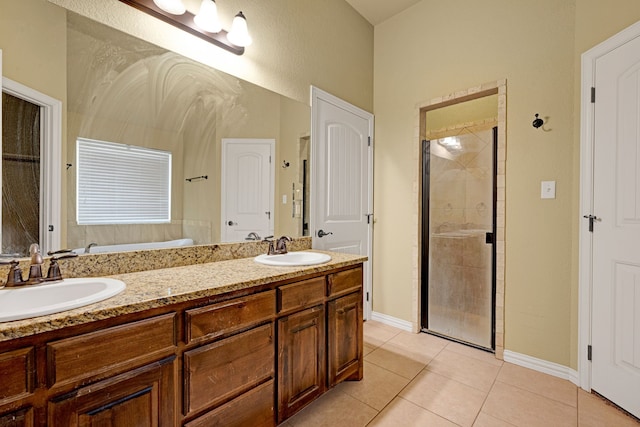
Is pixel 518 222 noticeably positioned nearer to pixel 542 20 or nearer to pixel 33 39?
pixel 542 20

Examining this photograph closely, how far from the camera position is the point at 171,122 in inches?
64.9

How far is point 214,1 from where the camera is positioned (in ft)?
5.64

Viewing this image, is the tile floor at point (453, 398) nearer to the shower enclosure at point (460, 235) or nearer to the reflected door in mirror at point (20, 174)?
the shower enclosure at point (460, 235)

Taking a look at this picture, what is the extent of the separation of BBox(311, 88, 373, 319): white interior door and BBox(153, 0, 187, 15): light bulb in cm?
111

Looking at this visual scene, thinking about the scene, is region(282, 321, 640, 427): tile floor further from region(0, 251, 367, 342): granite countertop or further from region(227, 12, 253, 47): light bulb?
region(227, 12, 253, 47): light bulb

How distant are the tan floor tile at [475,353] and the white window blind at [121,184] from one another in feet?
7.95

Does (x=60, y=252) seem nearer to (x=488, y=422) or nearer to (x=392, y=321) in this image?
(x=488, y=422)

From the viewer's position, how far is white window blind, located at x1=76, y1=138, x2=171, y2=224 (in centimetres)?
134

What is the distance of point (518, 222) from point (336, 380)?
5.72ft

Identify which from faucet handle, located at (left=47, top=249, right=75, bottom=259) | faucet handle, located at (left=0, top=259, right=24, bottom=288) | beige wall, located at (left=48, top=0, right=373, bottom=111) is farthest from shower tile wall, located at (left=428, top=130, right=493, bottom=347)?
faucet handle, located at (left=0, top=259, right=24, bottom=288)

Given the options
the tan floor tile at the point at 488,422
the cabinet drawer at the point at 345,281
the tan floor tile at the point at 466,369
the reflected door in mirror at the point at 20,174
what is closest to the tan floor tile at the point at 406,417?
the tan floor tile at the point at 488,422

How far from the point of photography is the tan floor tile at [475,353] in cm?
228

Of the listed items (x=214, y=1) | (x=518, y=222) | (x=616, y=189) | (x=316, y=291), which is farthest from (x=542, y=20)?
(x=316, y=291)

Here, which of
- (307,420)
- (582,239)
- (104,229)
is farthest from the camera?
(582,239)
